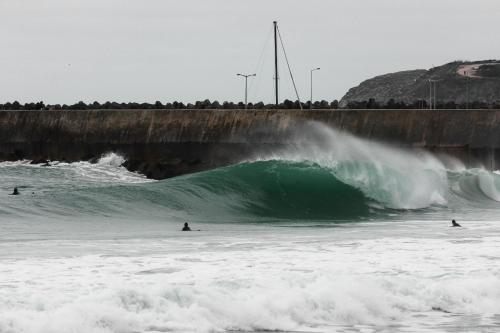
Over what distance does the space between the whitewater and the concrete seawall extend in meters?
5.23

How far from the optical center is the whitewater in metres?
11.4

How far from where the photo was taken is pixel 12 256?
1506 centimetres

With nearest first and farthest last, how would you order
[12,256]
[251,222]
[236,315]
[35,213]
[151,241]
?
1. [236,315]
2. [12,256]
3. [151,241]
4. [35,213]
5. [251,222]

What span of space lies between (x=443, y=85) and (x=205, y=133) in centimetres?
4343

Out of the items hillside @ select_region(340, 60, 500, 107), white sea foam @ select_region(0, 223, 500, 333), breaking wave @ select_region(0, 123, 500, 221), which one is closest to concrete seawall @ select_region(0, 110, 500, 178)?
breaking wave @ select_region(0, 123, 500, 221)

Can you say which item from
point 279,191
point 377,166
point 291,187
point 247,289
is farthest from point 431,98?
point 247,289

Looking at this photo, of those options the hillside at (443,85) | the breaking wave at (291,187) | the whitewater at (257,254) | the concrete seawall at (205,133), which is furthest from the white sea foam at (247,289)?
the hillside at (443,85)

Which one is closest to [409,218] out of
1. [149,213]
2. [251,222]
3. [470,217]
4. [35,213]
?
[470,217]

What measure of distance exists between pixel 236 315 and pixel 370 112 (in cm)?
2902

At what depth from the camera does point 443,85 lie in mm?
81750

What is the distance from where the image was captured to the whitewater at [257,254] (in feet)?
37.4

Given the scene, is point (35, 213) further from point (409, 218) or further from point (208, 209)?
point (409, 218)

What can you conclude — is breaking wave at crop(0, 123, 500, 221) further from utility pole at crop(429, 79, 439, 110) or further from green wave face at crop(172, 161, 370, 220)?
utility pole at crop(429, 79, 439, 110)

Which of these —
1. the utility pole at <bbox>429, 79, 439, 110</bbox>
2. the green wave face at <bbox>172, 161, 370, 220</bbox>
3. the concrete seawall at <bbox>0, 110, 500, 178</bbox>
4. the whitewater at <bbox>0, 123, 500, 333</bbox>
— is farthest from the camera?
the utility pole at <bbox>429, 79, 439, 110</bbox>
